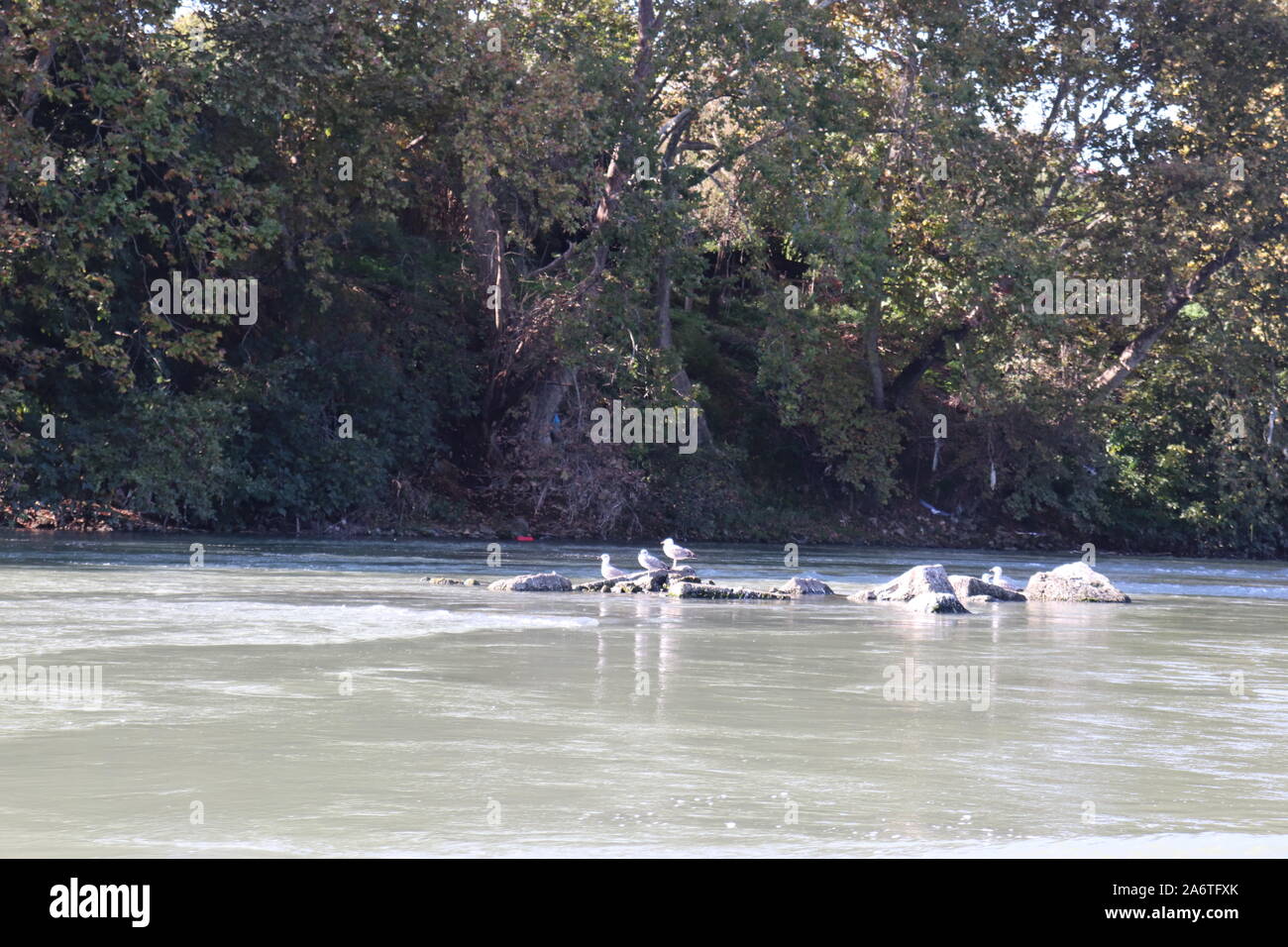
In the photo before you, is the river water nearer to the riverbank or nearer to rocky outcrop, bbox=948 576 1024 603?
rocky outcrop, bbox=948 576 1024 603

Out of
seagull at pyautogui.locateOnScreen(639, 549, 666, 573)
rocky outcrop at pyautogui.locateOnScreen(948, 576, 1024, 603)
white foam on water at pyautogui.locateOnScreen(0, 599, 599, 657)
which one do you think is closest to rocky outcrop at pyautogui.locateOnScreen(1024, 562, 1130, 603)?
rocky outcrop at pyautogui.locateOnScreen(948, 576, 1024, 603)

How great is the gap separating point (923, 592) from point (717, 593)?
6.67 feet

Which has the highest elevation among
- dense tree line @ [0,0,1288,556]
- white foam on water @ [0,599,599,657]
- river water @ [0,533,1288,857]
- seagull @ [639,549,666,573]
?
dense tree line @ [0,0,1288,556]

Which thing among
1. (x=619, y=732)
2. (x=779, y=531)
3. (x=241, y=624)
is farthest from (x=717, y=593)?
(x=779, y=531)

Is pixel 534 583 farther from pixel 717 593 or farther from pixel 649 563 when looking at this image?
pixel 717 593

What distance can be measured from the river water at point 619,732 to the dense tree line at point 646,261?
10.2 metres

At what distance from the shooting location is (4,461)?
21.2m

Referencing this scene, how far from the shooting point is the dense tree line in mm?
22375

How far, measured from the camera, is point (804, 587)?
52.5ft

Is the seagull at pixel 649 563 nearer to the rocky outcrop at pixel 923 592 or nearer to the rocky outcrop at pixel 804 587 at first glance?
the rocky outcrop at pixel 804 587

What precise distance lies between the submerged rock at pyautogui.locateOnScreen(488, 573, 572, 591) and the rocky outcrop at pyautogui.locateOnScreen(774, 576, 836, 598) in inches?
87.8

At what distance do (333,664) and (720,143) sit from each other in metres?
21.0

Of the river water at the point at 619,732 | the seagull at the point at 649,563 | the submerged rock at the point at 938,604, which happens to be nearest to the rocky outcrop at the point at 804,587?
the seagull at the point at 649,563

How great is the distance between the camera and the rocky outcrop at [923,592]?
1421 cm
